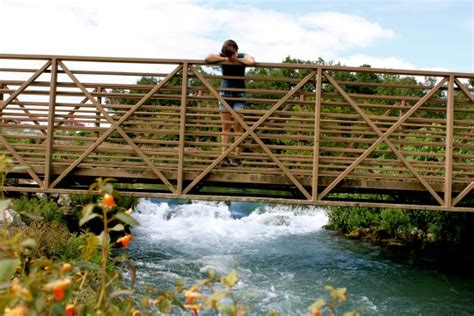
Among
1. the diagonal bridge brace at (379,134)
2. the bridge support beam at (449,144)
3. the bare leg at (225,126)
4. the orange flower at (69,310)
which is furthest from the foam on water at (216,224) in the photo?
the orange flower at (69,310)

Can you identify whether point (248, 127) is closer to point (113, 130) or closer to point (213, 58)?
point (213, 58)

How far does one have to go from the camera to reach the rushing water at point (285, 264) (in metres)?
8.84

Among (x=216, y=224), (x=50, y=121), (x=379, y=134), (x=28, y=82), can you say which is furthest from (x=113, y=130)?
(x=216, y=224)

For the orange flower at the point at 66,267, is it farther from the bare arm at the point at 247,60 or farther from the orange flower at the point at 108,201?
the bare arm at the point at 247,60

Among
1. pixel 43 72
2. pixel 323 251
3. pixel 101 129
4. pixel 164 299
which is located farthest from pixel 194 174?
pixel 323 251

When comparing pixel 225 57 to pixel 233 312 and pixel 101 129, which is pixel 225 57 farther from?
pixel 233 312

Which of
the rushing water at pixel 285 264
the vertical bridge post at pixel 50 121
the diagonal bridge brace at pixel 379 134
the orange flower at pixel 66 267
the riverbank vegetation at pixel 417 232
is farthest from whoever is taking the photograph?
the riverbank vegetation at pixel 417 232

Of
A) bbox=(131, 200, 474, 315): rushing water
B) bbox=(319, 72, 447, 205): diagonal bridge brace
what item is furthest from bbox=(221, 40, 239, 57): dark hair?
bbox=(131, 200, 474, 315): rushing water

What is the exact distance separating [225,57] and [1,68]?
2.99 metres

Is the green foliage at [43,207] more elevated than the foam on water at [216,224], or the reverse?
the green foliage at [43,207]

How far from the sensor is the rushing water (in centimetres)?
884

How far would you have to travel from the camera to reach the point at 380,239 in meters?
15.1

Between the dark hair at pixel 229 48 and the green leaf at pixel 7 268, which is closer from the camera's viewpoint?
the green leaf at pixel 7 268

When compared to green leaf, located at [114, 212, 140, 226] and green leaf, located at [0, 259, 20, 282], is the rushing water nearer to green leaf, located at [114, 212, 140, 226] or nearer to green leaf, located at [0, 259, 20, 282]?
green leaf, located at [114, 212, 140, 226]
